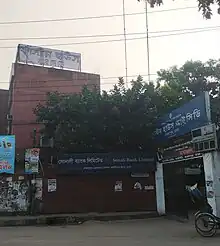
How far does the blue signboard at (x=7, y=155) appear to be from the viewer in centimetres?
2302

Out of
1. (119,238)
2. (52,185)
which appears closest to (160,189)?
(52,185)

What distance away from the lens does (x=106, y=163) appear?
22.8 meters

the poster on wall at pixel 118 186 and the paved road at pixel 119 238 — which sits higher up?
the poster on wall at pixel 118 186

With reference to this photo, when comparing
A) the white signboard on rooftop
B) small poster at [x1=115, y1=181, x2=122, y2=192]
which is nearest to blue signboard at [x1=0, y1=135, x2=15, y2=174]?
small poster at [x1=115, y1=181, x2=122, y2=192]

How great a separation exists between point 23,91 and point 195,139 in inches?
852

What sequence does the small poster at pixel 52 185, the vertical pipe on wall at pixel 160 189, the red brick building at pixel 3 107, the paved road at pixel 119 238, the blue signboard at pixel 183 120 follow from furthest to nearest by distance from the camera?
the red brick building at pixel 3 107 < the small poster at pixel 52 185 < the vertical pipe on wall at pixel 160 189 < the blue signboard at pixel 183 120 < the paved road at pixel 119 238

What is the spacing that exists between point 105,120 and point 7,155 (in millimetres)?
5842

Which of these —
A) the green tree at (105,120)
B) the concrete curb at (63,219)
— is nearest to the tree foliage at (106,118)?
the green tree at (105,120)

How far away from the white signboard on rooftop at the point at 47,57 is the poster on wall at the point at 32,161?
15.6 metres

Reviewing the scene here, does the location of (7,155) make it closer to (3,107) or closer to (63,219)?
(63,219)

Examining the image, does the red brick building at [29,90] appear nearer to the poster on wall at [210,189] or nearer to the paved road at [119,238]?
the poster on wall at [210,189]

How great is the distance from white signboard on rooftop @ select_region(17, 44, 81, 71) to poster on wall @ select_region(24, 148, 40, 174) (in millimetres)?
15596

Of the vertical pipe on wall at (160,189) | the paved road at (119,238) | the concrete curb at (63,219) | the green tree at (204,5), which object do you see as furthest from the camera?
Answer: the vertical pipe on wall at (160,189)

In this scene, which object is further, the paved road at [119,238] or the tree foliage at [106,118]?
the tree foliage at [106,118]
